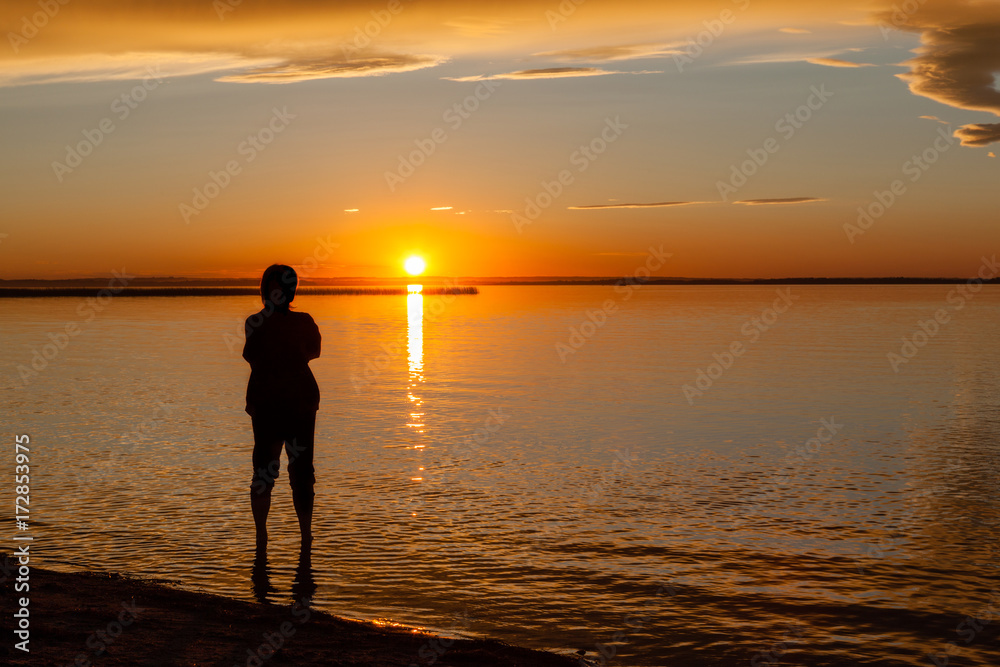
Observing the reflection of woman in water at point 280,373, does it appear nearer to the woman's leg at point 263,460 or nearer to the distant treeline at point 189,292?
the woman's leg at point 263,460

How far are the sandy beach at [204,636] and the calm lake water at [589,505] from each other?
0.66 metres

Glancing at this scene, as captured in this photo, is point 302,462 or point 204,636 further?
point 302,462

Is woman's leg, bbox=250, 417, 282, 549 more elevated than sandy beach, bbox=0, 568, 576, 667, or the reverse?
woman's leg, bbox=250, 417, 282, 549

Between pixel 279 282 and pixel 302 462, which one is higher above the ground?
pixel 279 282

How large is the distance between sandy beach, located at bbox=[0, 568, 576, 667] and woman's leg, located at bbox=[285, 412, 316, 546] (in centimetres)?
120

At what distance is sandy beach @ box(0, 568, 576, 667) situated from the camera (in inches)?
239

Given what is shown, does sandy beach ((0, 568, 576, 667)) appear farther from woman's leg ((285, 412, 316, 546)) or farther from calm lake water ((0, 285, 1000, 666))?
woman's leg ((285, 412, 316, 546))

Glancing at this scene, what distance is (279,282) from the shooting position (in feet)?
26.4

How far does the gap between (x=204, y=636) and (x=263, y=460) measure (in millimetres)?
2054

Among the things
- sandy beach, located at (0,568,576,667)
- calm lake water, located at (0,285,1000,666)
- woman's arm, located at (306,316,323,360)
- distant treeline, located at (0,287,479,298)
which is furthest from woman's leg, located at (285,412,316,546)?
distant treeline, located at (0,287,479,298)

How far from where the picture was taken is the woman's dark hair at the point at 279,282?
8047 millimetres

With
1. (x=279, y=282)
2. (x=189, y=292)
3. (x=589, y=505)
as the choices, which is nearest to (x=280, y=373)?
(x=279, y=282)

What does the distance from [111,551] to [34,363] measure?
22389mm

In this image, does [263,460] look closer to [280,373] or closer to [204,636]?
[280,373]
